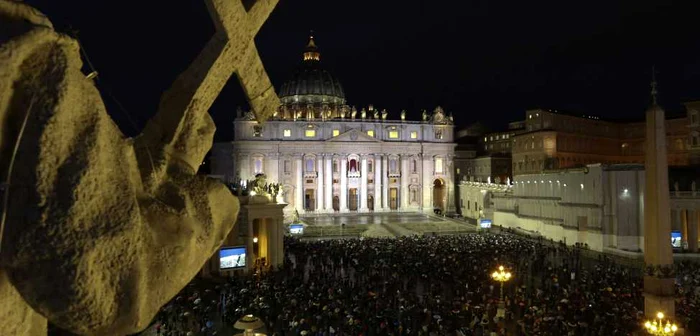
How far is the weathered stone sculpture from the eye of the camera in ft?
9.27

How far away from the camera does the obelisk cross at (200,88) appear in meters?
4.18

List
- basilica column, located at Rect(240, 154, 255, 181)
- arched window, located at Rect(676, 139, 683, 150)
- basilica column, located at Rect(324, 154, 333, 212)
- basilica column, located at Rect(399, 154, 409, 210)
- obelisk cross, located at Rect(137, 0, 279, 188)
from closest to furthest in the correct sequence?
obelisk cross, located at Rect(137, 0, 279, 188) < arched window, located at Rect(676, 139, 683, 150) < basilica column, located at Rect(240, 154, 255, 181) < basilica column, located at Rect(324, 154, 333, 212) < basilica column, located at Rect(399, 154, 409, 210)

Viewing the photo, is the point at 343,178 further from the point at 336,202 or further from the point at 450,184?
the point at 450,184

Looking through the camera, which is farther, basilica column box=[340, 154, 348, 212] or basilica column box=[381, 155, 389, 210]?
basilica column box=[381, 155, 389, 210]

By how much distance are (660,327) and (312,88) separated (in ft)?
234

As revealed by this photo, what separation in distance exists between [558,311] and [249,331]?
953 centimetres

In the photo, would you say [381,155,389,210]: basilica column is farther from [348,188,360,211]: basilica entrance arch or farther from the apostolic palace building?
[348,188,360,211]: basilica entrance arch

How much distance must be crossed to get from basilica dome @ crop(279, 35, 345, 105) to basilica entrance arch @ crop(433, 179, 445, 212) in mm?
20019

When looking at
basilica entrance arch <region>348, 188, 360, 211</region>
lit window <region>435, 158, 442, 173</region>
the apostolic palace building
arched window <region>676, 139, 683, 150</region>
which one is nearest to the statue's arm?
the apostolic palace building

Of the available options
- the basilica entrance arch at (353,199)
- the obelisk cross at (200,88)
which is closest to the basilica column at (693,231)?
the obelisk cross at (200,88)

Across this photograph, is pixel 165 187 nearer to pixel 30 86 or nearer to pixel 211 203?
pixel 211 203

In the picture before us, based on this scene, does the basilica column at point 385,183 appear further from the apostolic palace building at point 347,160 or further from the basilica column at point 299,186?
the basilica column at point 299,186

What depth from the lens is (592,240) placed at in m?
36.2

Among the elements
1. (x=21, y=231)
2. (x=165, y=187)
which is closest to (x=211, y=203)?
(x=165, y=187)
